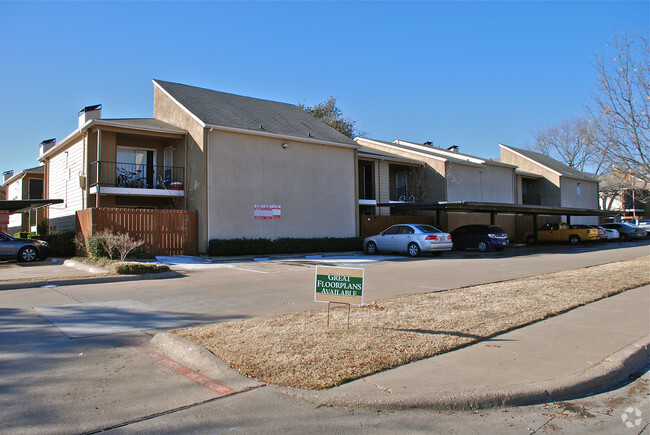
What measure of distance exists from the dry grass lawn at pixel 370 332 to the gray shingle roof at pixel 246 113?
45.0ft

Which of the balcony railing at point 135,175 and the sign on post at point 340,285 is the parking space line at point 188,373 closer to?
the sign on post at point 340,285

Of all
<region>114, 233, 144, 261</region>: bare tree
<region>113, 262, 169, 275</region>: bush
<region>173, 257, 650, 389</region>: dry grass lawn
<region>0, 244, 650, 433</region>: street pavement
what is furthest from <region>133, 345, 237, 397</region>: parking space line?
<region>114, 233, 144, 261</region>: bare tree

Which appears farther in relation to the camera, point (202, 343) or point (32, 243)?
point (32, 243)

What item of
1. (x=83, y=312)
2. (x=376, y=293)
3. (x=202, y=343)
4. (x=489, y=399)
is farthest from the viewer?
(x=376, y=293)

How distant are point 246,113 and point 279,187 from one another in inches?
168

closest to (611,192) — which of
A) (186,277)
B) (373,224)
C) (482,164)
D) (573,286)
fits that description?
(482,164)

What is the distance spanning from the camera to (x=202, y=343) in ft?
17.6

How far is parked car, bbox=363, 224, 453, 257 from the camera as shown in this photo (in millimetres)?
19734

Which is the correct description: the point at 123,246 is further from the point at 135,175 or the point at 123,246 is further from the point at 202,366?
the point at 202,366

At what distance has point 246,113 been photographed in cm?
2212

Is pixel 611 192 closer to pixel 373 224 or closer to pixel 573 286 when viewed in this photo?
pixel 373 224

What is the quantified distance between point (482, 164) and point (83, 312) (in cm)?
2793

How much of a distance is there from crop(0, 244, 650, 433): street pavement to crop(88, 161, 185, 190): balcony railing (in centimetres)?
1199

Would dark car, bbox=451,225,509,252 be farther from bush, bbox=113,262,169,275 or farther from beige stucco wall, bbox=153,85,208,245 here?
A: bush, bbox=113,262,169,275
